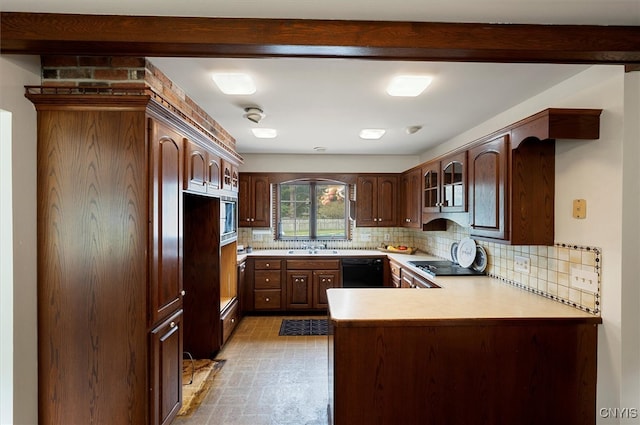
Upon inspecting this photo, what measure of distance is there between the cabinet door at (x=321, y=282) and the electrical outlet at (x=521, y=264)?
2.23 m

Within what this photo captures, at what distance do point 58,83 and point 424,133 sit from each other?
3232 millimetres

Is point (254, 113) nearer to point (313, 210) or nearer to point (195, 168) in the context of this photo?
point (195, 168)

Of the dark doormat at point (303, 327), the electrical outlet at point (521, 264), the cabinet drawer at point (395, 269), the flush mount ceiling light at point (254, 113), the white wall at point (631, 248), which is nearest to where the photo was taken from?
the white wall at point (631, 248)

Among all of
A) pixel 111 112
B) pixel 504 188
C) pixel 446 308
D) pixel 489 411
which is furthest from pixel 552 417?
pixel 111 112

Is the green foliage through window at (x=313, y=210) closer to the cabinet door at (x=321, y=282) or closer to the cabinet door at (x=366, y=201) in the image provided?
the cabinet door at (x=366, y=201)

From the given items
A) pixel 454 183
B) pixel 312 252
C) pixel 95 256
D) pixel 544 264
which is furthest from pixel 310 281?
pixel 95 256

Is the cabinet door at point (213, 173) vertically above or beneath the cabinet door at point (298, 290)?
above

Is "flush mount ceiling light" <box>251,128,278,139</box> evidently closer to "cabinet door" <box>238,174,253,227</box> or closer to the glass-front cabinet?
"cabinet door" <box>238,174,253,227</box>

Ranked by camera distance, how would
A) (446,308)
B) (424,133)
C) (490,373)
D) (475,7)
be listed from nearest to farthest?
(475,7), (490,373), (446,308), (424,133)

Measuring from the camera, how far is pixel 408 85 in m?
2.04

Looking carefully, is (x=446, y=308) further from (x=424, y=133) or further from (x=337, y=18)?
(x=424, y=133)

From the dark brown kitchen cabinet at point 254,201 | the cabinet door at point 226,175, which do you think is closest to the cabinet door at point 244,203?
the dark brown kitchen cabinet at point 254,201

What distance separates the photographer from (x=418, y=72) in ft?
6.21

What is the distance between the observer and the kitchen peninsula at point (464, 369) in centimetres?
167
